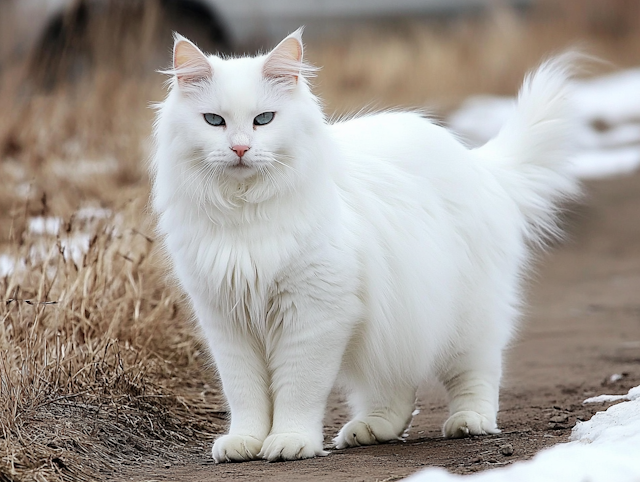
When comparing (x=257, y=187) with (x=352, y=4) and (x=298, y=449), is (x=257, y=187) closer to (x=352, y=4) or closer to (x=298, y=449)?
(x=298, y=449)

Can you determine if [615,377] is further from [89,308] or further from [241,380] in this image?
[89,308]

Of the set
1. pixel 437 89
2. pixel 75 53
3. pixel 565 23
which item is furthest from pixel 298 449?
pixel 565 23

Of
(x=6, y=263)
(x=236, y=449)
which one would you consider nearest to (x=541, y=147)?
(x=236, y=449)

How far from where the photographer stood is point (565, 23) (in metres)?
13.0

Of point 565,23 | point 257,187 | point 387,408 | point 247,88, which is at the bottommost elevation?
point 387,408

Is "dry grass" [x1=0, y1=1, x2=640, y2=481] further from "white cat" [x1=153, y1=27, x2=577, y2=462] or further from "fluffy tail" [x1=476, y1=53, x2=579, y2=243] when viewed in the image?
"fluffy tail" [x1=476, y1=53, x2=579, y2=243]

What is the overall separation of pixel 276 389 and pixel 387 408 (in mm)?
651

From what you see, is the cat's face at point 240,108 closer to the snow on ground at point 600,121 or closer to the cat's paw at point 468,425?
the cat's paw at point 468,425

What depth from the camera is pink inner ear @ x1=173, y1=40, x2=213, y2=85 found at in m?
3.10

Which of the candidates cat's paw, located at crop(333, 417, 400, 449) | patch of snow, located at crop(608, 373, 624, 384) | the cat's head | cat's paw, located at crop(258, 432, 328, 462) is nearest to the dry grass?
cat's paw, located at crop(258, 432, 328, 462)

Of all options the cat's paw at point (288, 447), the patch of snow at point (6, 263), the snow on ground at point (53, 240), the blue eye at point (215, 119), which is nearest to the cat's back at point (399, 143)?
the blue eye at point (215, 119)

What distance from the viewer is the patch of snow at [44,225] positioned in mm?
4488

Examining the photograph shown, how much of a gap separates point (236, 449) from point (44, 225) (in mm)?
1814

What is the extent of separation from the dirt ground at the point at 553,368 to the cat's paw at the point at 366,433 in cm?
9
